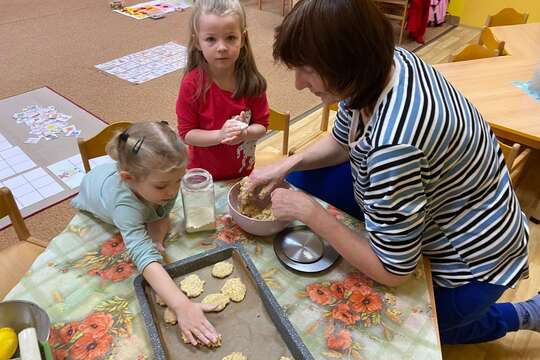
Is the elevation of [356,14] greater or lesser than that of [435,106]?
greater

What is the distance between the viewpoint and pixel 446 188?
91 cm

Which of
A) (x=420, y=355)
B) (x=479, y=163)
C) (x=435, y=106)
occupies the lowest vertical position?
(x=420, y=355)

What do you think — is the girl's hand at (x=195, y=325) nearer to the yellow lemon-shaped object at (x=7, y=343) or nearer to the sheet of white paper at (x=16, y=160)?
the yellow lemon-shaped object at (x=7, y=343)

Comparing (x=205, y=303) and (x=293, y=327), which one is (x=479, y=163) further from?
(x=205, y=303)

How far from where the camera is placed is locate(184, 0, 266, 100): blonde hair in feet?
4.11

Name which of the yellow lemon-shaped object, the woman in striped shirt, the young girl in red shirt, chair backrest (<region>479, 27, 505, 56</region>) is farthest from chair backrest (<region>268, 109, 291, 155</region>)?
chair backrest (<region>479, 27, 505, 56</region>)

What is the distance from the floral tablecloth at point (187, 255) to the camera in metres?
0.76

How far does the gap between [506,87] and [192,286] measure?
5.68 ft

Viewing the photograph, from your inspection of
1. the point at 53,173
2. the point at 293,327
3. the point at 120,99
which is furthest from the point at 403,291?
the point at 120,99

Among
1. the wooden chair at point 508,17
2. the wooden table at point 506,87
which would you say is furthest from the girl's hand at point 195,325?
the wooden chair at point 508,17

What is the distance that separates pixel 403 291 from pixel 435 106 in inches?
15.5

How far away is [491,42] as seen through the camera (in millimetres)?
2410

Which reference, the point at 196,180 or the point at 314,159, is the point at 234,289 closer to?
the point at 196,180

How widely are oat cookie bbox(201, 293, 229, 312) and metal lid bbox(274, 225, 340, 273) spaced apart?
163 mm
